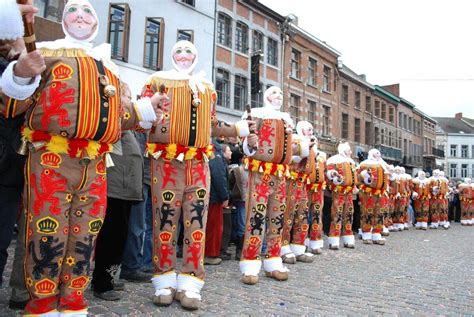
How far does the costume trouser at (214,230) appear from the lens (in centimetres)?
598

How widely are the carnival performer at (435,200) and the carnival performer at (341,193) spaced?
8.15 m

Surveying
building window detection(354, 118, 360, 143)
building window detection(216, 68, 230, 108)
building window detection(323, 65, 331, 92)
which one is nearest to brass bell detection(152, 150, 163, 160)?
building window detection(216, 68, 230, 108)

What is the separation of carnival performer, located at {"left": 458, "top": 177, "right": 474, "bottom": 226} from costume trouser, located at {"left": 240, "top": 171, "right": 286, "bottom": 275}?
50.4 ft

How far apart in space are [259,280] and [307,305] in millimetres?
1099

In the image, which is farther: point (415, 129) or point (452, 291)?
point (415, 129)

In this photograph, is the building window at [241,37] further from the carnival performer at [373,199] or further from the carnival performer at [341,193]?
the carnival performer at [341,193]

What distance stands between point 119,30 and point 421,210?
11.9 meters

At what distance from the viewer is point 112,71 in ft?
9.91

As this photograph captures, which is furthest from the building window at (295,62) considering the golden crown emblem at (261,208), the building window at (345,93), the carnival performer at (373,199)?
the golden crown emblem at (261,208)

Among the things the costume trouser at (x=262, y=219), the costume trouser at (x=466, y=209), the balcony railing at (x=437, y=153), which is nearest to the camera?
the costume trouser at (x=262, y=219)

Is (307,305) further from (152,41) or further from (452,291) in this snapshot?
(152,41)

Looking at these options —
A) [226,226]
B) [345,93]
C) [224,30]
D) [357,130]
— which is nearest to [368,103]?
[357,130]

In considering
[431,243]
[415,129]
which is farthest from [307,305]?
[415,129]

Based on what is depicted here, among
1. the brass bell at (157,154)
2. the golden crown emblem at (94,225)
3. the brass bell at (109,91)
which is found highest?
the brass bell at (109,91)
